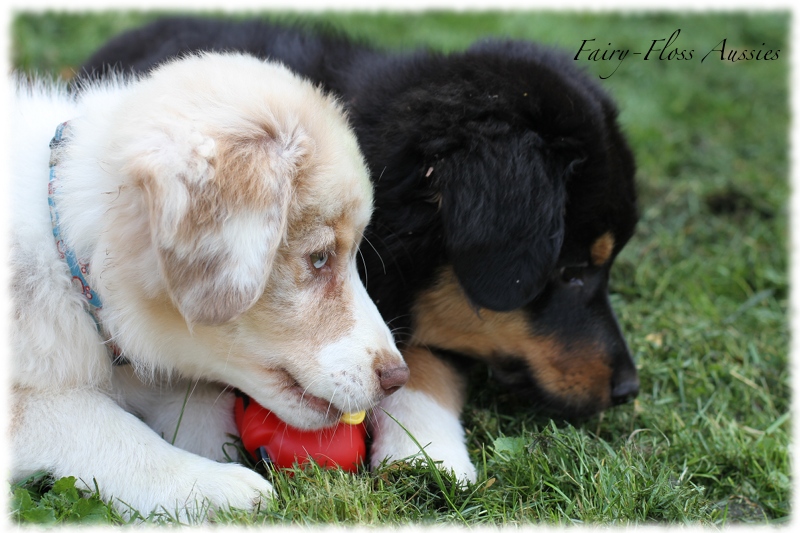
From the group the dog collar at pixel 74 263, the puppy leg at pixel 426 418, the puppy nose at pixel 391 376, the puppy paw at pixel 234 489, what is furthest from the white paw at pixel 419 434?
the dog collar at pixel 74 263

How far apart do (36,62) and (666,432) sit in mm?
5068

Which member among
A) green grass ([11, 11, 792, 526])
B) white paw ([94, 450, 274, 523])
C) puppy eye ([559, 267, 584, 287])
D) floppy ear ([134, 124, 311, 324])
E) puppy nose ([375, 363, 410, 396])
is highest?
floppy ear ([134, 124, 311, 324])

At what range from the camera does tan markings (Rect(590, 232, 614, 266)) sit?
139 inches

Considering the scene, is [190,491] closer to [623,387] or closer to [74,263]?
[74,263]

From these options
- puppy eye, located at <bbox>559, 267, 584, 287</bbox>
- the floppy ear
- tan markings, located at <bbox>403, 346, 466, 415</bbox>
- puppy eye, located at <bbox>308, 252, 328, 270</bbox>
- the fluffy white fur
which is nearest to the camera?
the floppy ear

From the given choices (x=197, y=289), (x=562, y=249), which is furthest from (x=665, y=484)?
(x=197, y=289)

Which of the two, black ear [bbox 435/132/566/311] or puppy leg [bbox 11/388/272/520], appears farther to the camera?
black ear [bbox 435/132/566/311]

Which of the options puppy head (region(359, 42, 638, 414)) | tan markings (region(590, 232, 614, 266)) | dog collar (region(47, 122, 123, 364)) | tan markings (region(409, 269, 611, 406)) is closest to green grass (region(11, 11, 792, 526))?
tan markings (region(409, 269, 611, 406))

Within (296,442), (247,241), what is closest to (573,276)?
(296,442)

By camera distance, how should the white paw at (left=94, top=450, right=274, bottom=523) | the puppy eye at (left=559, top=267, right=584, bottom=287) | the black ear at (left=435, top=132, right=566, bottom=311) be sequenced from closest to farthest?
the white paw at (left=94, top=450, right=274, bottom=523), the black ear at (left=435, top=132, right=566, bottom=311), the puppy eye at (left=559, top=267, right=584, bottom=287)

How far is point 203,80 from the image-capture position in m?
2.78

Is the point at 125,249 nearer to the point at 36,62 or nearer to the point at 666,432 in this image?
the point at 666,432

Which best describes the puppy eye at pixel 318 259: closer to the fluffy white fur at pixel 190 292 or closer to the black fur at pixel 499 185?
the fluffy white fur at pixel 190 292

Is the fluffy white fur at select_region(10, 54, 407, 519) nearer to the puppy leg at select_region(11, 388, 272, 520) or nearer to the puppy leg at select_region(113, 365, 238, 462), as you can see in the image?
the puppy leg at select_region(11, 388, 272, 520)
